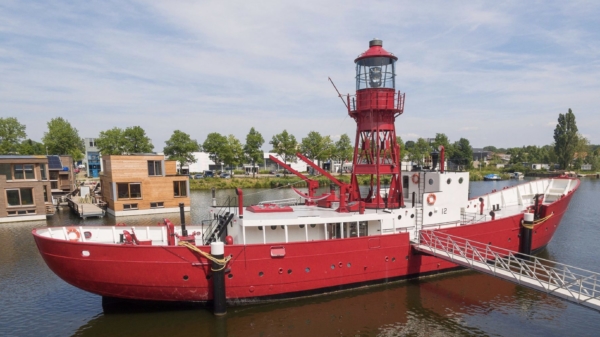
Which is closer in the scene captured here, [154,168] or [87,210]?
[87,210]

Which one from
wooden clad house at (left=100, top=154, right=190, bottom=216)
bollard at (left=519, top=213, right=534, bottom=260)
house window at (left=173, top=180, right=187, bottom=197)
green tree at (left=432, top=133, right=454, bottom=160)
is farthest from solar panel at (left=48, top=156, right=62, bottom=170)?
green tree at (left=432, top=133, right=454, bottom=160)

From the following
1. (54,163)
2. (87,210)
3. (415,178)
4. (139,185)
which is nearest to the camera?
(415,178)

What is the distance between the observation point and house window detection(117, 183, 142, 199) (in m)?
36.3

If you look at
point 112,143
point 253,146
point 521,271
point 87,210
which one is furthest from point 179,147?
point 521,271

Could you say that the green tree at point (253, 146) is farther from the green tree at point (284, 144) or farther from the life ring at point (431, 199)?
the life ring at point (431, 199)

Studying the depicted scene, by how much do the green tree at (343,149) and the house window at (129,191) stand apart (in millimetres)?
46165

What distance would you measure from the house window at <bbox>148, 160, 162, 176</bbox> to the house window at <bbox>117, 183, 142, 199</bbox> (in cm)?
175

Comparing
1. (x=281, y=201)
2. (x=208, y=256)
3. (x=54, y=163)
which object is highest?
(x=54, y=163)

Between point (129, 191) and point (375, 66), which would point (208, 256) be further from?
point (129, 191)

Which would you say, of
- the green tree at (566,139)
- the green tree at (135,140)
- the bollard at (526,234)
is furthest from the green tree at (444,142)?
the bollard at (526,234)

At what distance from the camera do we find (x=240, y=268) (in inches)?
585

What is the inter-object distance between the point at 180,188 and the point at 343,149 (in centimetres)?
4444

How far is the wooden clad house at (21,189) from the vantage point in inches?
1294

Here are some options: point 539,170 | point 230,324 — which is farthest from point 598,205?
point 539,170
